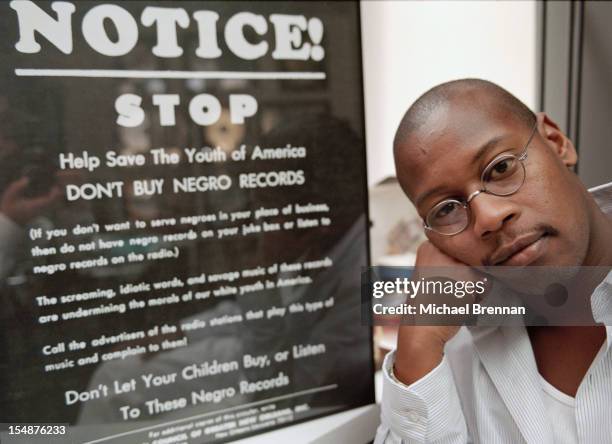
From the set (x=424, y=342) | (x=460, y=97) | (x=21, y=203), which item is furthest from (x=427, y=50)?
(x=21, y=203)

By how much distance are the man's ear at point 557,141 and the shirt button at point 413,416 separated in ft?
1.54

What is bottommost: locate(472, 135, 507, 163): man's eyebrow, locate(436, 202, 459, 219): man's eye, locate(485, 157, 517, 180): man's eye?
locate(436, 202, 459, 219): man's eye

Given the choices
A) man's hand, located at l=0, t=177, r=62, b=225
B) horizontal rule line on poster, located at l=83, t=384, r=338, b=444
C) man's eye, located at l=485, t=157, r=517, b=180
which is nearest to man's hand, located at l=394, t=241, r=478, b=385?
man's eye, located at l=485, t=157, r=517, b=180

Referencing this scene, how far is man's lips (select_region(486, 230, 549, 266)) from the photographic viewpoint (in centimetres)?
65

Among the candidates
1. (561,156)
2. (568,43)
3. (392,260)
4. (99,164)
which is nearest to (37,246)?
(99,164)

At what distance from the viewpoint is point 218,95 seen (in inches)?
34.3

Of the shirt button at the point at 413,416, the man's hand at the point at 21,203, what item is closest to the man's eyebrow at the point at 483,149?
the shirt button at the point at 413,416

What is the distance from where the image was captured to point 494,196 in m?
0.67

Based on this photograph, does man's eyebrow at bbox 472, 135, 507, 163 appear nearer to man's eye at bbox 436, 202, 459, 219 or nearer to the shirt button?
man's eye at bbox 436, 202, 459, 219

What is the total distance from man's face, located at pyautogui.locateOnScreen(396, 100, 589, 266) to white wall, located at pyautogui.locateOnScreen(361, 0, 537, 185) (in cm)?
32

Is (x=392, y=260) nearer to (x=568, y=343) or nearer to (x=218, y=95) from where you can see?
(x=568, y=343)

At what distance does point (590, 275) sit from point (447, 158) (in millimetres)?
A: 292

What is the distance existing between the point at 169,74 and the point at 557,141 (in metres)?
0.68

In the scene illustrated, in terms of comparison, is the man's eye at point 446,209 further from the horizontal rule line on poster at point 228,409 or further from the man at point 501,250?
the horizontal rule line on poster at point 228,409
